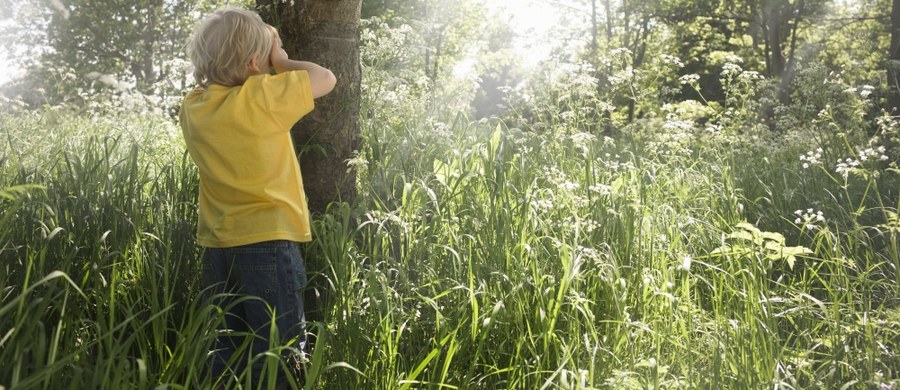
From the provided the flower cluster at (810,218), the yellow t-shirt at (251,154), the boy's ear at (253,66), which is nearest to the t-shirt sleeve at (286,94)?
the yellow t-shirt at (251,154)

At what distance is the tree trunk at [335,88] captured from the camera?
315 centimetres

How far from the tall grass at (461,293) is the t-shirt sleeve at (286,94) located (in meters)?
0.42

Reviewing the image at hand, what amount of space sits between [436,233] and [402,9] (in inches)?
614

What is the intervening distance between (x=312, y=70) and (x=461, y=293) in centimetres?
96

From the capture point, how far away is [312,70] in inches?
104

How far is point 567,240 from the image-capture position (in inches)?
124

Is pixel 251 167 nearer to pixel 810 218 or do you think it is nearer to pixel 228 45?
pixel 228 45

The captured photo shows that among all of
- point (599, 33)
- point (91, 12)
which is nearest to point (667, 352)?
point (599, 33)

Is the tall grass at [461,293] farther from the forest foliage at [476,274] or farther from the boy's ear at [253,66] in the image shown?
the boy's ear at [253,66]

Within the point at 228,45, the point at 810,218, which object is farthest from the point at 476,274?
the point at 810,218

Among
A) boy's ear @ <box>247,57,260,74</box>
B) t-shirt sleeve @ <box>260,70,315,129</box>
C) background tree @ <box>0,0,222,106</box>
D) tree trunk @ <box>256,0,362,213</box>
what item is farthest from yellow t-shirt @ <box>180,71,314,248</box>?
background tree @ <box>0,0,222,106</box>

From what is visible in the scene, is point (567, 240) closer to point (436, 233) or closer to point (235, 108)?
point (436, 233)

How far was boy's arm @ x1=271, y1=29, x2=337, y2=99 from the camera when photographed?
262cm

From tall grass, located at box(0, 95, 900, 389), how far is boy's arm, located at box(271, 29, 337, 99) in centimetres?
43
